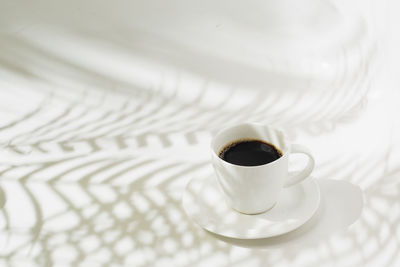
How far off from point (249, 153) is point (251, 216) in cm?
9

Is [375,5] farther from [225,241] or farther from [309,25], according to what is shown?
[225,241]

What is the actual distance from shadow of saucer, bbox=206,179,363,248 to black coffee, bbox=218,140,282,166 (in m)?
0.11

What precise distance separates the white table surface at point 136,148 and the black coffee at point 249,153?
11 cm

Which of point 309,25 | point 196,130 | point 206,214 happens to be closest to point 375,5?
point 309,25

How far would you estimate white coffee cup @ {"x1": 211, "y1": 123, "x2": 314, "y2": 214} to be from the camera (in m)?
0.73

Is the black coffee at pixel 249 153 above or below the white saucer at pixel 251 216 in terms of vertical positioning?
above

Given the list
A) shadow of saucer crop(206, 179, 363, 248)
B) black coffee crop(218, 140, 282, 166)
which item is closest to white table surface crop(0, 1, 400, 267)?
shadow of saucer crop(206, 179, 363, 248)

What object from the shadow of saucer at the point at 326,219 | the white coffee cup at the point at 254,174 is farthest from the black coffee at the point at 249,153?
the shadow of saucer at the point at 326,219

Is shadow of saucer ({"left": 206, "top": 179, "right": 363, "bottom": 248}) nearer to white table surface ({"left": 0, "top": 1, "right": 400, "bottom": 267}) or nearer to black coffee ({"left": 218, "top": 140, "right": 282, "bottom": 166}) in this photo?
white table surface ({"left": 0, "top": 1, "right": 400, "bottom": 267})

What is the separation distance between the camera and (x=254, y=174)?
0.73m

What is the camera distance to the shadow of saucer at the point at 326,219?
773 mm

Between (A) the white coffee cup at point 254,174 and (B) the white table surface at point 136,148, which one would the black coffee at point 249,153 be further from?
(B) the white table surface at point 136,148

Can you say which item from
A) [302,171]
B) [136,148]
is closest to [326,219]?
[302,171]

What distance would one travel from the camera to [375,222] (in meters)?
0.79
